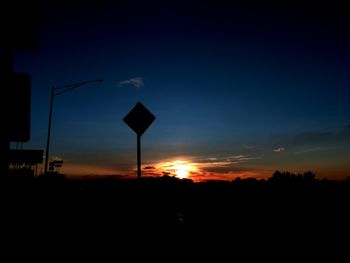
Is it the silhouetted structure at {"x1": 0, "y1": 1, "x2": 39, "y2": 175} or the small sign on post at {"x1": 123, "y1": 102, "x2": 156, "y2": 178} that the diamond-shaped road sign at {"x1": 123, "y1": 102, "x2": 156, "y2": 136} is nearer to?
the small sign on post at {"x1": 123, "y1": 102, "x2": 156, "y2": 178}

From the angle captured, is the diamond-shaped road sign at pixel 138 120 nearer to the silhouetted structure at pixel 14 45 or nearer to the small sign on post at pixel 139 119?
the small sign on post at pixel 139 119

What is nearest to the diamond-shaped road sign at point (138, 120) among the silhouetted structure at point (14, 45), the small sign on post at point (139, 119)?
the small sign on post at point (139, 119)

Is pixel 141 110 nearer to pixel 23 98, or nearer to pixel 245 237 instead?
pixel 245 237

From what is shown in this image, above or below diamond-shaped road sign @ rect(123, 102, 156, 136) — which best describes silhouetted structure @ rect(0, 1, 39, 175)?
above

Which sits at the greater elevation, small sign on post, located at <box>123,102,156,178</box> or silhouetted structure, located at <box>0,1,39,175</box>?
silhouetted structure, located at <box>0,1,39,175</box>

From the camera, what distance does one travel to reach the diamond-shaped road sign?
5.61m

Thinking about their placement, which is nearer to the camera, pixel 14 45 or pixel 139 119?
pixel 139 119

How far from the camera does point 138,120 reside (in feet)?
18.5

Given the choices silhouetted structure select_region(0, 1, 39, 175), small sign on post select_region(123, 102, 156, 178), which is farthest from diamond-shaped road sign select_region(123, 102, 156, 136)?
silhouetted structure select_region(0, 1, 39, 175)

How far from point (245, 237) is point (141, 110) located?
330 centimetres

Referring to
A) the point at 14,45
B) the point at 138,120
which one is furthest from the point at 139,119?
the point at 14,45

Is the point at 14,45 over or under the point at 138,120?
over

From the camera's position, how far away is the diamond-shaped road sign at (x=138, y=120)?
5.61m

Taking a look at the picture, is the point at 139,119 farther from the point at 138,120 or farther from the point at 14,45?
the point at 14,45
